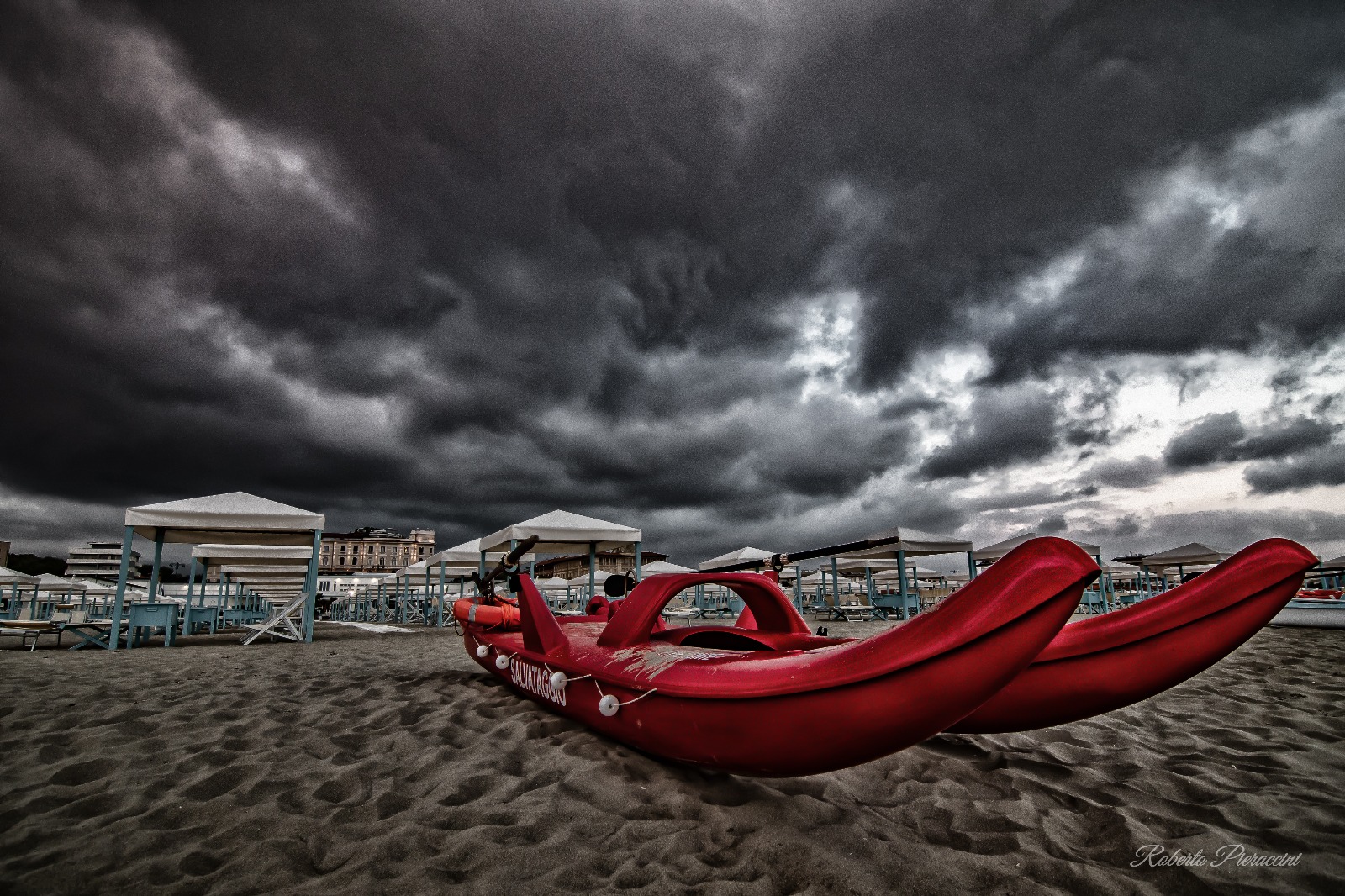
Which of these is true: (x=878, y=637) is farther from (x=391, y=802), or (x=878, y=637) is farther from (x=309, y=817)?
(x=309, y=817)

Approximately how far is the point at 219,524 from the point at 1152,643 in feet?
35.4

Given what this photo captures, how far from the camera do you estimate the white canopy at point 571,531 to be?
36.1ft

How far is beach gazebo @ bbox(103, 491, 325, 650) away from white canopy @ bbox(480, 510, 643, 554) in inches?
124

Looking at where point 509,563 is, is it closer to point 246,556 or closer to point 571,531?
point 571,531

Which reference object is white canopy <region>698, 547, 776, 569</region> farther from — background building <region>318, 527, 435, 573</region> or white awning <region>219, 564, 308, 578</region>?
background building <region>318, 527, 435, 573</region>

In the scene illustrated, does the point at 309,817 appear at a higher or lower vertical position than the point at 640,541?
lower

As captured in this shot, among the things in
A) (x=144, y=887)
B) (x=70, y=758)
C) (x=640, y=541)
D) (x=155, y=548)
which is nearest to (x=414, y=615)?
(x=155, y=548)

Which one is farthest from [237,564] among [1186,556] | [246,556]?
[1186,556]

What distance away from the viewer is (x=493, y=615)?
18.5ft

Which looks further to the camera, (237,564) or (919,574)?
(919,574)

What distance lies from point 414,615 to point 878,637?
85.9ft

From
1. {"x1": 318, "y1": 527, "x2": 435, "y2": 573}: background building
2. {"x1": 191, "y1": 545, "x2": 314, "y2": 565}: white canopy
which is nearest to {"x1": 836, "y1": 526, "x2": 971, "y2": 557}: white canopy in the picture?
{"x1": 191, "y1": 545, "x2": 314, "y2": 565}: white canopy

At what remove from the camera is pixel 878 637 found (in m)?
1.97

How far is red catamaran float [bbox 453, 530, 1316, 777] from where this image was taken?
172 centimetres
